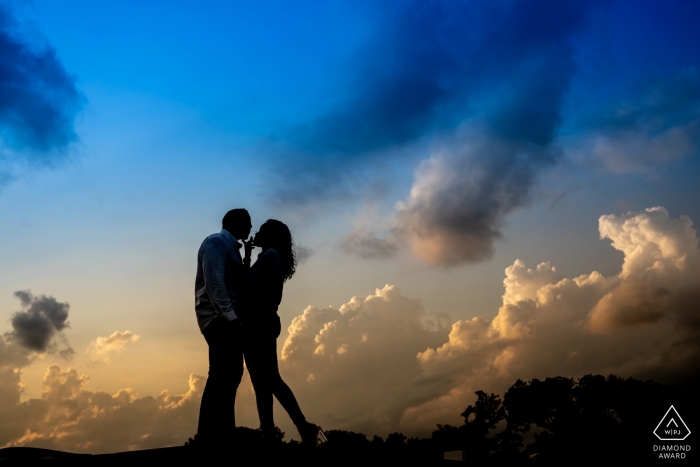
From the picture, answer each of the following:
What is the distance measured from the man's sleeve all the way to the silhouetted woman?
2.21 feet

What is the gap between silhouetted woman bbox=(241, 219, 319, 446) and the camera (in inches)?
271

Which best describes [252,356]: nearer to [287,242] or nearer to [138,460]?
[287,242]

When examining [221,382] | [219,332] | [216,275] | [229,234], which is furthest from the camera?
[229,234]

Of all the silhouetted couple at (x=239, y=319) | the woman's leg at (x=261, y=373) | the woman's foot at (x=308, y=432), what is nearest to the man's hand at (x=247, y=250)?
the silhouetted couple at (x=239, y=319)

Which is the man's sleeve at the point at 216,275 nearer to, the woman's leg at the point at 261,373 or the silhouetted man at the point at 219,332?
the silhouetted man at the point at 219,332

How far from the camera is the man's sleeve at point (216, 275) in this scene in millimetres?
5988

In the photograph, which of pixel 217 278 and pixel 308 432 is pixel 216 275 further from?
pixel 308 432

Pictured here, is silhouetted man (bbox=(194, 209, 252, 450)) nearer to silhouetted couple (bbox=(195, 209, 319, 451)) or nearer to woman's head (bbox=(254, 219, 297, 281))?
silhouetted couple (bbox=(195, 209, 319, 451))

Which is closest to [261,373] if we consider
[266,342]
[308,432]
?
[266,342]

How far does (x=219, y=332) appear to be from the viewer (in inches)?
238

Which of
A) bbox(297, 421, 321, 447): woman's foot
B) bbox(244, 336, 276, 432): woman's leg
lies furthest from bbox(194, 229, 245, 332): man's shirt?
bbox(297, 421, 321, 447): woman's foot

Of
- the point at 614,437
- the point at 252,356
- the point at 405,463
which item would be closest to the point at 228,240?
the point at 252,356

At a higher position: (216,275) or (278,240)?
(278,240)

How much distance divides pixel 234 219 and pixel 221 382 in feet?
6.55
